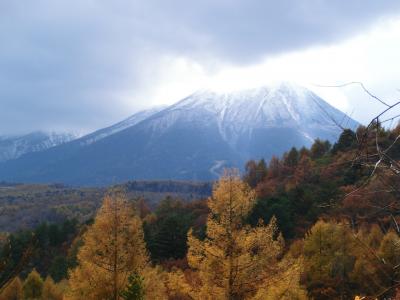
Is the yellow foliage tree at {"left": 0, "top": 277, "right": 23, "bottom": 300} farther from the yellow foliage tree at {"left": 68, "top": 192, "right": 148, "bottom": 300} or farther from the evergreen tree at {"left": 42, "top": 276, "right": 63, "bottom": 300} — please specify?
the yellow foliage tree at {"left": 68, "top": 192, "right": 148, "bottom": 300}

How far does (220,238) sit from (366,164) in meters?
12.6

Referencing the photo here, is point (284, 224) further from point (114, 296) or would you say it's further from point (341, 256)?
point (114, 296)

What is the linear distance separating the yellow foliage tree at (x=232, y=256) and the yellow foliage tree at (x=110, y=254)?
3574mm

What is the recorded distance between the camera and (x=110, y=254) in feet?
55.4

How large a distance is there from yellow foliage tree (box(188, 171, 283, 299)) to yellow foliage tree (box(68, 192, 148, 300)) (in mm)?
3574

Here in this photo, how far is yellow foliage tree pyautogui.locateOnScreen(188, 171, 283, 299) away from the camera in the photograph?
13.9 meters

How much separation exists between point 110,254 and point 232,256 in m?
5.16

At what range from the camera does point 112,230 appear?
17250mm

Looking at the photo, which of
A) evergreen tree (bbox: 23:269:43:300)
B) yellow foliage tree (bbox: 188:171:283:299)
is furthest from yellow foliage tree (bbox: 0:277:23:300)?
yellow foliage tree (bbox: 188:171:283:299)

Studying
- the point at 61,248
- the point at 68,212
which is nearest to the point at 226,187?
the point at 61,248

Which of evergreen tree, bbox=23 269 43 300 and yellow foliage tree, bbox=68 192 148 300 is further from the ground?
yellow foliage tree, bbox=68 192 148 300

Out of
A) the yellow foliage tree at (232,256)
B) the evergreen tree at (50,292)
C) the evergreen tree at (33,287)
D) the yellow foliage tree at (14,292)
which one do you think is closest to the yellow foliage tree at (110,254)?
the yellow foliage tree at (232,256)

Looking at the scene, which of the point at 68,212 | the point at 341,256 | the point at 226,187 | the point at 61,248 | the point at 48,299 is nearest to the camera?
the point at 226,187

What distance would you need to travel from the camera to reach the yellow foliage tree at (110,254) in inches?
644
